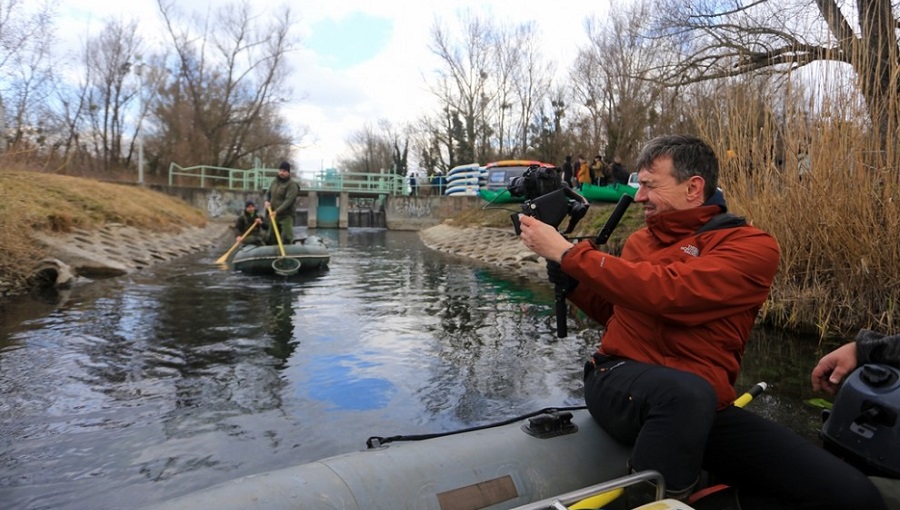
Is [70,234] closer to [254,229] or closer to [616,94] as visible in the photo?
[254,229]

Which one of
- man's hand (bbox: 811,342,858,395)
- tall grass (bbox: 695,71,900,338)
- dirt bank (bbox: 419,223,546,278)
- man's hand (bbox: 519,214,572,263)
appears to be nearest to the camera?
man's hand (bbox: 519,214,572,263)

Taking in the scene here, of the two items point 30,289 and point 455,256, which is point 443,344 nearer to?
point 30,289

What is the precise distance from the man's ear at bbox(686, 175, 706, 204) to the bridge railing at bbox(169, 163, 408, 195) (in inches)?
1273

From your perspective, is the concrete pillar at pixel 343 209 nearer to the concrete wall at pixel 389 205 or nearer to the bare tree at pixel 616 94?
the concrete wall at pixel 389 205

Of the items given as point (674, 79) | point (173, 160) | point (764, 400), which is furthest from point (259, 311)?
point (173, 160)

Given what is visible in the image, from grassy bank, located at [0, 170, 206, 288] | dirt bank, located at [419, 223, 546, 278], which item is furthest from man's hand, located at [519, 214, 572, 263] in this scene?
dirt bank, located at [419, 223, 546, 278]

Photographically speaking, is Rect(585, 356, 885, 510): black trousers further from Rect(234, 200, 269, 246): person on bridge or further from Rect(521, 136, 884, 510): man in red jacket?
Rect(234, 200, 269, 246): person on bridge

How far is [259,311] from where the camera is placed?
778 cm

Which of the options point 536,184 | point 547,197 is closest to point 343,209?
point 536,184

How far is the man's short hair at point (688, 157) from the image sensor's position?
2.27 m

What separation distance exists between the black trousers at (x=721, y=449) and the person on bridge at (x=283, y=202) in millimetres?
9917

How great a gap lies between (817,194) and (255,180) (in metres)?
31.4

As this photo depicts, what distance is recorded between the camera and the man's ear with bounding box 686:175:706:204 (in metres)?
2.28

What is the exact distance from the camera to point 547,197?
2.46m
